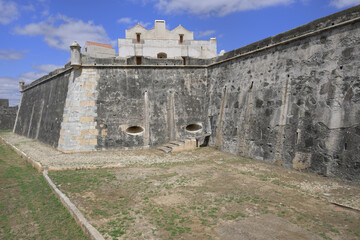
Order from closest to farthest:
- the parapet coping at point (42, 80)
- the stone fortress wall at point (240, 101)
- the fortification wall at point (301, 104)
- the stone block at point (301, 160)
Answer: the fortification wall at point (301, 104) → the stone fortress wall at point (240, 101) → the stone block at point (301, 160) → the parapet coping at point (42, 80)

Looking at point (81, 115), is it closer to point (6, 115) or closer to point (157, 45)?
point (157, 45)

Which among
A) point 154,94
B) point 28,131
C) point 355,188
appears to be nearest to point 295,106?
point 355,188

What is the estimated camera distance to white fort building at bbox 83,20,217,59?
22547 mm

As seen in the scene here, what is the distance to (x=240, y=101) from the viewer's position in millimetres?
11008

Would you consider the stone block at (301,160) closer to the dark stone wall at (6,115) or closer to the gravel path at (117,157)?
the gravel path at (117,157)

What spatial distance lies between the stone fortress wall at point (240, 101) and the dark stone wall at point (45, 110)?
9 cm

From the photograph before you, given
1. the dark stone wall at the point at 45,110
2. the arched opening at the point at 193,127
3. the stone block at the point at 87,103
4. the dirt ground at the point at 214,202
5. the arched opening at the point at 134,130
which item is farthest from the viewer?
the dark stone wall at the point at 45,110

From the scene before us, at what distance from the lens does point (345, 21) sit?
7.07m

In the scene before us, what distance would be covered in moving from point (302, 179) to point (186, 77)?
329 inches

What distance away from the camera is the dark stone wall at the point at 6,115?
94.1 ft

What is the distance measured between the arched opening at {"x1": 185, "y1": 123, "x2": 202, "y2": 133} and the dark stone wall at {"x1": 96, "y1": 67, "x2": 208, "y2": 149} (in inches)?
8.9

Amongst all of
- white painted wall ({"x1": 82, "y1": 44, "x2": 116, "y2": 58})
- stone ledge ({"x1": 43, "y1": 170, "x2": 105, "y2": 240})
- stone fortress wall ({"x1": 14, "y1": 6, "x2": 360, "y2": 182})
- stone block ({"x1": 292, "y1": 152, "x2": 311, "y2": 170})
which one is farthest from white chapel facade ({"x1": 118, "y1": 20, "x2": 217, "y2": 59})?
stone ledge ({"x1": 43, "y1": 170, "x2": 105, "y2": 240})

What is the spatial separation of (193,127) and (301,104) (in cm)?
664

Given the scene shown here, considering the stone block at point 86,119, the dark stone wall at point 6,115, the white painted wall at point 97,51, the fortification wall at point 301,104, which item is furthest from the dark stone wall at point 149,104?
the dark stone wall at point 6,115
